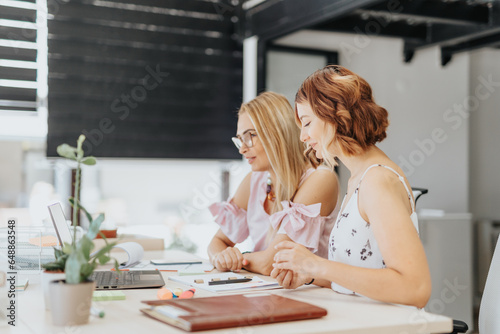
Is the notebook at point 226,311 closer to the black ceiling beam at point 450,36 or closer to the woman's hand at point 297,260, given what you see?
the woman's hand at point 297,260

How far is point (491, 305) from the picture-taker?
176 cm

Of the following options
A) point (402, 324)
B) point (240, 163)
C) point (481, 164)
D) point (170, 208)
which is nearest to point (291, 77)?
point (240, 163)

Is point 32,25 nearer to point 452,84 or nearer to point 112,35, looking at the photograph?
point 112,35

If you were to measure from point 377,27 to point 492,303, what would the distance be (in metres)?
2.81

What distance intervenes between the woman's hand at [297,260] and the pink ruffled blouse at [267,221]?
49 centimetres

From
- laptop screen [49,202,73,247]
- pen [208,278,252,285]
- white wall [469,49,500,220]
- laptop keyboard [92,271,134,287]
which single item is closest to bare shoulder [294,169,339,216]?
pen [208,278,252,285]

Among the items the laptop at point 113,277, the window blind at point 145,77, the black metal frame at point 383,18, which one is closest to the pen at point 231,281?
the laptop at point 113,277

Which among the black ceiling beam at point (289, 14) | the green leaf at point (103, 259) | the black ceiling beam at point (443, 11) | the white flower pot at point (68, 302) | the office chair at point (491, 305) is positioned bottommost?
the office chair at point (491, 305)

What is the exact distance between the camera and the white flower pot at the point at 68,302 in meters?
1.16

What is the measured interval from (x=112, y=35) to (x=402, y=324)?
3.01 meters

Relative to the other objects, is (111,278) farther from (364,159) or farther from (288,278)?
(364,159)

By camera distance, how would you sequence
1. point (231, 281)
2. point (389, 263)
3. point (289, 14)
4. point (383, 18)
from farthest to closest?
point (383, 18)
point (289, 14)
point (231, 281)
point (389, 263)

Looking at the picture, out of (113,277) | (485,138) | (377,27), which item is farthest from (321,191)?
(485,138)

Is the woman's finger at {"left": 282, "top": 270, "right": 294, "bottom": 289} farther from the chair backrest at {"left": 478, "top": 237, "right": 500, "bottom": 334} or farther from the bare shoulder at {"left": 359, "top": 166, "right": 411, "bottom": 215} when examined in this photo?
the chair backrest at {"left": 478, "top": 237, "right": 500, "bottom": 334}
